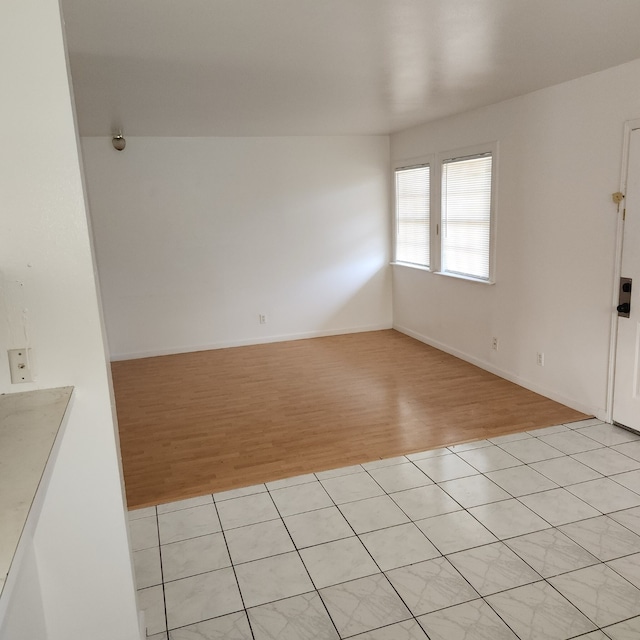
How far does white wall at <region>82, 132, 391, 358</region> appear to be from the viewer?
596 cm

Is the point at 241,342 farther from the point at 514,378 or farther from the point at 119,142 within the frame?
the point at 514,378

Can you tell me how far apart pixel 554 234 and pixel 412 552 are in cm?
276

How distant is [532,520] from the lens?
2.78m

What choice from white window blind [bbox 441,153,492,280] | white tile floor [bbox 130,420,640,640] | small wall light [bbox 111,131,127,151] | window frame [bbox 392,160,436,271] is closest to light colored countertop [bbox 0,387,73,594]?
white tile floor [bbox 130,420,640,640]

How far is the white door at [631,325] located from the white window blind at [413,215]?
2.65 m

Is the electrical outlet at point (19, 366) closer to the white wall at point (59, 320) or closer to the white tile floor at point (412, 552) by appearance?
the white wall at point (59, 320)

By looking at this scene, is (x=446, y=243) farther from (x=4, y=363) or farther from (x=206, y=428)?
(x=4, y=363)

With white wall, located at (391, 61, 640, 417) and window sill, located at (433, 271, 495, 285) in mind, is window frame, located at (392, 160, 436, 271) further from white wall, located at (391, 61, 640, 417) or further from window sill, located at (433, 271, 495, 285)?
white wall, located at (391, 61, 640, 417)

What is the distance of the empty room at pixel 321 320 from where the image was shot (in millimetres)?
1786

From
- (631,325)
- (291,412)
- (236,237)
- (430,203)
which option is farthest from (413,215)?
(631,325)

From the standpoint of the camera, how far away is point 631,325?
12.0ft

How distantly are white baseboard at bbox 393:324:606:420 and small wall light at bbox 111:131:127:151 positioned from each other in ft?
12.4

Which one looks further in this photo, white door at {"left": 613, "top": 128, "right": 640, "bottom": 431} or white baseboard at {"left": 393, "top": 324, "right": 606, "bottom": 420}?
white baseboard at {"left": 393, "top": 324, "right": 606, "bottom": 420}

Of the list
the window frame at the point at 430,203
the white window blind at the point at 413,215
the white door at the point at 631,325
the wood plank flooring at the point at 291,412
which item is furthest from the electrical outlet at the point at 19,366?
the white window blind at the point at 413,215
